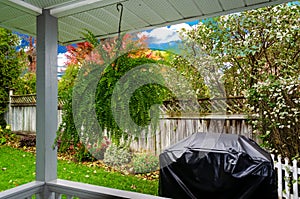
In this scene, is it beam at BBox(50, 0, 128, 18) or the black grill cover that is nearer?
beam at BBox(50, 0, 128, 18)

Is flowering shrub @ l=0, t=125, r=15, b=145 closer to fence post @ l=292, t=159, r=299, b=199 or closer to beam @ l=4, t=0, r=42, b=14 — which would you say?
beam @ l=4, t=0, r=42, b=14

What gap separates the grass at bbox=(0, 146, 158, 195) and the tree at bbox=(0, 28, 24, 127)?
33.0 inches

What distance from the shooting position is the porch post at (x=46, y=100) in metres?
1.56

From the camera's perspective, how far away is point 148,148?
210 cm

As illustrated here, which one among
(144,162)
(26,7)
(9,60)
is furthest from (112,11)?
(9,60)

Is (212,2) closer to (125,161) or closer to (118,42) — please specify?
(118,42)

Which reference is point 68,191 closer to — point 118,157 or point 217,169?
point 118,157

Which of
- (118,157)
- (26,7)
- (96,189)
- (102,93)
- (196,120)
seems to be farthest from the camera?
(118,157)

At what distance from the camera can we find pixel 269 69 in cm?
194

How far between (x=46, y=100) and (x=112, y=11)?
76 centimetres

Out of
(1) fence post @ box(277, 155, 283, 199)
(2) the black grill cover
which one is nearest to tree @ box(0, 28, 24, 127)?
(2) the black grill cover

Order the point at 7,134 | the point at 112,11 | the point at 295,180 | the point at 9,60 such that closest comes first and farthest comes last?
the point at 112,11 < the point at 295,180 < the point at 7,134 < the point at 9,60

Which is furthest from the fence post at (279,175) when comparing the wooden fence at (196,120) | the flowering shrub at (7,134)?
the flowering shrub at (7,134)

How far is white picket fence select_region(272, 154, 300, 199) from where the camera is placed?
1.83 meters
